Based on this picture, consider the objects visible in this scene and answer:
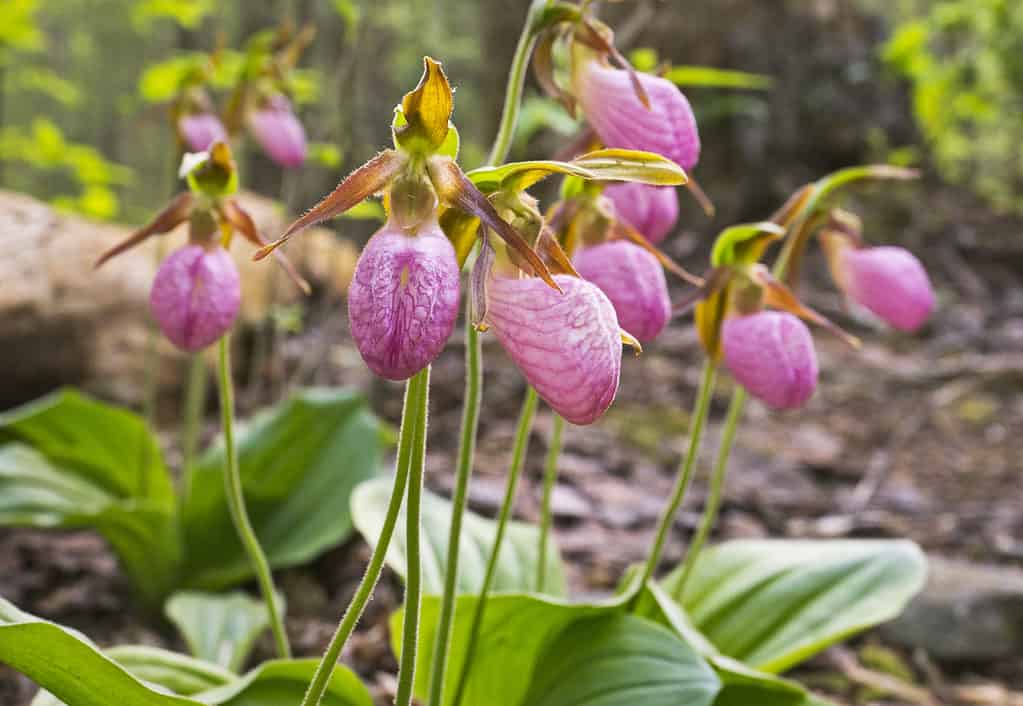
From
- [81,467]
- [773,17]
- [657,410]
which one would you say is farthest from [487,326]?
[773,17]

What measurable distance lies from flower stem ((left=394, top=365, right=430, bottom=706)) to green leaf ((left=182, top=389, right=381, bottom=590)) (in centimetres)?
124

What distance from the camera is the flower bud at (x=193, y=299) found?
114cm

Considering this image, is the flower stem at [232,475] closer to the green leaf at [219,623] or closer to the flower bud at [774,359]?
the green leaf at [219,623]

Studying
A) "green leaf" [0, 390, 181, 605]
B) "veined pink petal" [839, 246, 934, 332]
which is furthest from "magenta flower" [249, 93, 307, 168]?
"veined pink petal" [839, 246, 934, 332]

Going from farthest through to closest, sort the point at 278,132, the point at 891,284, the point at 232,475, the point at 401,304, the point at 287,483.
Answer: the point at 287,483 < the point at 278,132 < the point at 891,284 < the point at 232,475 < the point at 401,304

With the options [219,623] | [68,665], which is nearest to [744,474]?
[219,623]

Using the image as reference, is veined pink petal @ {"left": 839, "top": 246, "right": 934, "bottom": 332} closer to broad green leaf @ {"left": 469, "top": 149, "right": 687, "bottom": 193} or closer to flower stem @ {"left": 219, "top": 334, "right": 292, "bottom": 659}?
broad green leaf @ {"left": 469, "top": 149, "right": 687, "bottom": 193}

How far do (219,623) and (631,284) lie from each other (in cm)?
128

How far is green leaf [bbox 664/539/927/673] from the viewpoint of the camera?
1456mm

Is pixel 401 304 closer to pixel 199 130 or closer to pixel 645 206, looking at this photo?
pixel 645 206

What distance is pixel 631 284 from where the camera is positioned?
43.0 inches

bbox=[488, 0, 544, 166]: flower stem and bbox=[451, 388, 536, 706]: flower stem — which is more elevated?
bbox=[488, 0, 544, 166]: flower stem

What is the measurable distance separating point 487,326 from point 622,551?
5.27ft

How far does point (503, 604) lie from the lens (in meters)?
1.17
